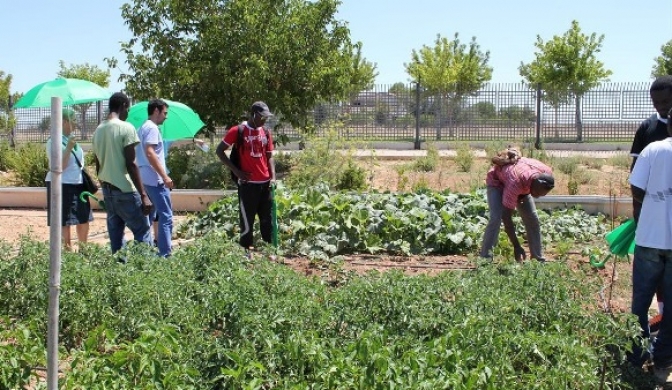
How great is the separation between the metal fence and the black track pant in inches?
719

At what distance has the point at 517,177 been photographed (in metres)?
7.24

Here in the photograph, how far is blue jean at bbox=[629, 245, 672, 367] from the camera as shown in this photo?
496 centimetres

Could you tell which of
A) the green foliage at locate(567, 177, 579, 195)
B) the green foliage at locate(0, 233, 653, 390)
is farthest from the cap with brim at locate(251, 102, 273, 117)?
the green foliage at locate(567, 177, 579, 195)

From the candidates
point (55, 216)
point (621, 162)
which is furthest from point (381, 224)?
point (621, 162)

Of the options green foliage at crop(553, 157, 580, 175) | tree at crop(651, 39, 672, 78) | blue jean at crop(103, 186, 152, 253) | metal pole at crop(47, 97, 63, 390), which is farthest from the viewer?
tree at crop(651, 39, 672, 78)

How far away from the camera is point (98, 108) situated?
87.5ft

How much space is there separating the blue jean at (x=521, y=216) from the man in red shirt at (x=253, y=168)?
2173mm

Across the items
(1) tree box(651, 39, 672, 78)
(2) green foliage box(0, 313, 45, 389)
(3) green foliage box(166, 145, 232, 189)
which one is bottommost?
(2) green foliage box(0, 313, 45, 389)

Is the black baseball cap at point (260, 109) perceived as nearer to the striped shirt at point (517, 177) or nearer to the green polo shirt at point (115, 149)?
the green polo shirt at point (115, 149)

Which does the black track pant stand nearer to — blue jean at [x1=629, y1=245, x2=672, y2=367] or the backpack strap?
the backpack strap

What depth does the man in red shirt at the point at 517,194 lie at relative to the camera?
7.20 m

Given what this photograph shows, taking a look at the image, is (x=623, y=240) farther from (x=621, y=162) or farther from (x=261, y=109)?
Result: (x=621, y=162)

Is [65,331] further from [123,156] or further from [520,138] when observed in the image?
[520,138]

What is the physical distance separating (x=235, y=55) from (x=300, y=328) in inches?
455
